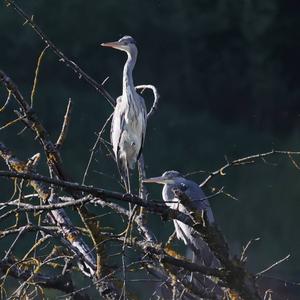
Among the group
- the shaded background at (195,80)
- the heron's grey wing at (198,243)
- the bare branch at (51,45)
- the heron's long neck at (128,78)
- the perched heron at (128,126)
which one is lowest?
the shaded background at (195,80)

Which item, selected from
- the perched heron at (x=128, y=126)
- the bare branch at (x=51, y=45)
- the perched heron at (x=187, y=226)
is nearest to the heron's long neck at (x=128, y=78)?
the perched heron at (x=128, y=126)

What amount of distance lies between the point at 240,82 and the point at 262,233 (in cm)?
261

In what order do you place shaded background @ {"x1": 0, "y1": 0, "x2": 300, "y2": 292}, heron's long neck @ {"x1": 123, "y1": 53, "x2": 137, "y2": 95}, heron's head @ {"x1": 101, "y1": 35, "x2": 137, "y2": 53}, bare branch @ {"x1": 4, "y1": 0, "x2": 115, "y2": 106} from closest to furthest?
bare branch @ {"x1": 4, "y1": 0, "x2": 115, "y2": 106}, heron's long neck @ {"x1": 123, "y1": 53, "x2": 137, "y2": 95}, heron's head @ {"x1": 101, "y1": 35, "x2": 137, "y2": 53}, shaded background @ {"x1": 0, "y1": 0, "x2": 300, "y2": 292}

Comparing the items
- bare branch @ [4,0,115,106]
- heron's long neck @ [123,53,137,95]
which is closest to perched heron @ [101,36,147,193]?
heron's long neck @ [123,53,137,95]

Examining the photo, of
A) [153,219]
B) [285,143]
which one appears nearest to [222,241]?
[153,219]

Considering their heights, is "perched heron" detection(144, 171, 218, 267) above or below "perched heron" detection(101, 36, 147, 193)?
below

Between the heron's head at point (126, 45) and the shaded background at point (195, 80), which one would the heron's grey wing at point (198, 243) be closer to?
the heron's head at point (126, 45)

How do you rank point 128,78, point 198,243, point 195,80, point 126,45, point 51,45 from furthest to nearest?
point 195,80 → point 198,243 → point 126,45 → point 128,78 → point 51,45

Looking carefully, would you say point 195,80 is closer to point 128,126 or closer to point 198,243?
point 198,243

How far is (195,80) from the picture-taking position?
353 inches

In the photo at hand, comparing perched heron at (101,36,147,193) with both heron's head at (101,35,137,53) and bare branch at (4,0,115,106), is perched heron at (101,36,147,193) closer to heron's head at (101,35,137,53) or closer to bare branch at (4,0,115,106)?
heron's head at (101,35,137,53)

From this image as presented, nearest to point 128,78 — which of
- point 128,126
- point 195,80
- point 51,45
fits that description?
point 128,126

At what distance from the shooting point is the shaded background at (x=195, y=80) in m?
7.25

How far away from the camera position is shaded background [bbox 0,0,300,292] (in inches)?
285
